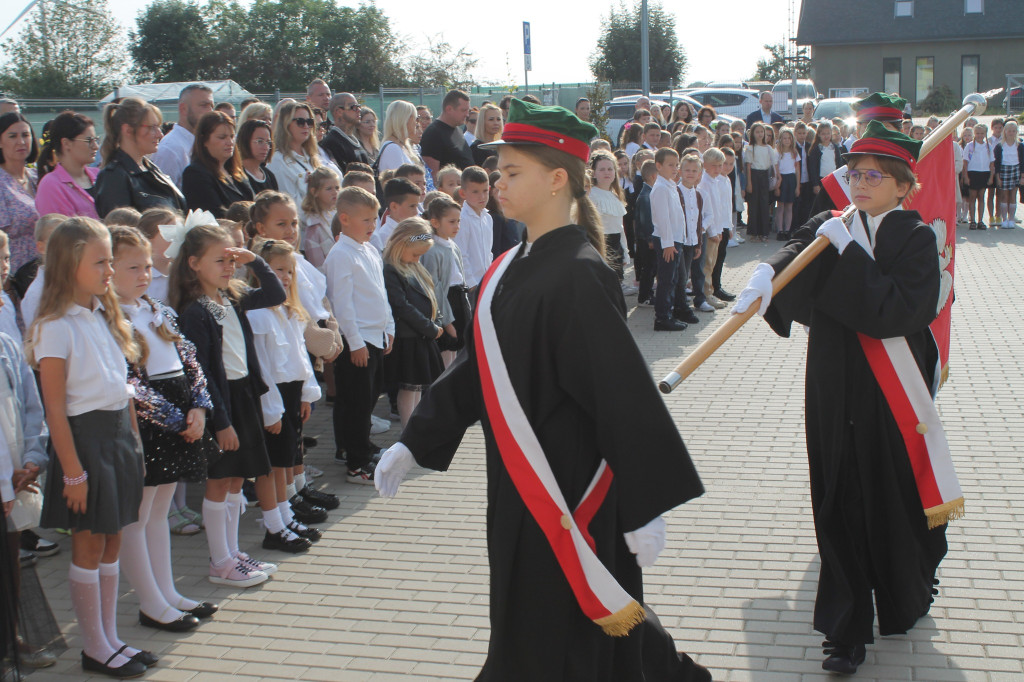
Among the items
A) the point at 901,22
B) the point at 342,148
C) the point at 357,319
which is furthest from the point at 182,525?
the point at 901,22

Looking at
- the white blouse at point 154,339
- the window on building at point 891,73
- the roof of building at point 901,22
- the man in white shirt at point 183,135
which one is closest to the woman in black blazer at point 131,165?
the man in white shirt at point 183,135

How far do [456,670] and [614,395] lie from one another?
5.65 feet

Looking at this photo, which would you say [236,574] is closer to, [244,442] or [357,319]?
[244,442]

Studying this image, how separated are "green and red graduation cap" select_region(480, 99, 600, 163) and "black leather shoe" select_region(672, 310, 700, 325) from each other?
7962 mm

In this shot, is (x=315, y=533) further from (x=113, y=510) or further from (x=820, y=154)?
(x=820, y=154)

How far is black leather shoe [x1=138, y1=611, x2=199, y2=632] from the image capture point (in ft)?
14.3

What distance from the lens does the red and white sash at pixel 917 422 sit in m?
4.00

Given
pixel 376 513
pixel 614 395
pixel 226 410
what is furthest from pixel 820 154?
pixel 614 395

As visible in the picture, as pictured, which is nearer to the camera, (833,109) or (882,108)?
(882,108)

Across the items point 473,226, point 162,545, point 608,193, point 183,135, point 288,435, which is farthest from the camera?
point 608,193

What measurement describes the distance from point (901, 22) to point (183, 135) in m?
54.5

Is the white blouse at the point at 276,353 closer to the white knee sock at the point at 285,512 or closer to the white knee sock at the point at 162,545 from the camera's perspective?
the white knee sock at the point at 285,512

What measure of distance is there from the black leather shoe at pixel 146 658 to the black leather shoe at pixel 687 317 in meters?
7.72

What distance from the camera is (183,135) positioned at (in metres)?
7.23
